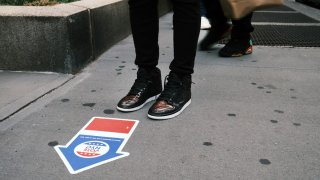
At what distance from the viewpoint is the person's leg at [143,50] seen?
1.92 meters

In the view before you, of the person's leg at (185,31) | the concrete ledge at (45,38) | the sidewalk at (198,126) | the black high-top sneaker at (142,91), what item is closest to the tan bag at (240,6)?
the sidewalk at (198,126)

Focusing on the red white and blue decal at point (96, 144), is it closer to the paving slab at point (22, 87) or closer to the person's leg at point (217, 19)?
the paving slab at point (22, 87)

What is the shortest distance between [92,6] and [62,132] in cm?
140

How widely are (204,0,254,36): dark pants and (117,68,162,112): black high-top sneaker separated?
3.64 feet

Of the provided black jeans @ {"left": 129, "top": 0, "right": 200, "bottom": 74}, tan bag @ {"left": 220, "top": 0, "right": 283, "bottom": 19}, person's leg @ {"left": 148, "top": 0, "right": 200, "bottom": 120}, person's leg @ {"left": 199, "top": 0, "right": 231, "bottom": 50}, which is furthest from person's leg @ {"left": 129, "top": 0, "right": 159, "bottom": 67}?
person's leg @ {"left": 199, "top": 0, "right": 231, "bottom": 50}

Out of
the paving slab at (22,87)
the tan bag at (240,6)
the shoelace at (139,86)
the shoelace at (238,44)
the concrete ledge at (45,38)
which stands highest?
the tan bag at (240,6)

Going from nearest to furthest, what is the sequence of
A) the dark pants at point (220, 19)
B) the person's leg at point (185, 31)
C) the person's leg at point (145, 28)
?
the person's leg at point (185, 31) → the person's leg at point (145, 28) → the dark pants at point (220, 19)

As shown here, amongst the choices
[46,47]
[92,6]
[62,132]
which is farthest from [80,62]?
[62,132]

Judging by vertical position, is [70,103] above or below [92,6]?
below

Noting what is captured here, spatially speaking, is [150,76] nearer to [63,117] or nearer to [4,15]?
[63,117]

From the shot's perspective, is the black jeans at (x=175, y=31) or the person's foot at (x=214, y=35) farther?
the person's foot at (x=214, y=35)

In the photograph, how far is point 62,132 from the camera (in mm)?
1698

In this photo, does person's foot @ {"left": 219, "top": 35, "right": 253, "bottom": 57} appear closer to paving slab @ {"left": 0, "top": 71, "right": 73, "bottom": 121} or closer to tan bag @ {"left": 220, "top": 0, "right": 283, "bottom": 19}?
tan bag @ {"left": 220, "top": 0, "right": 283, "bottom": 19}

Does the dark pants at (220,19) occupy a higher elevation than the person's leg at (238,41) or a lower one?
higher
